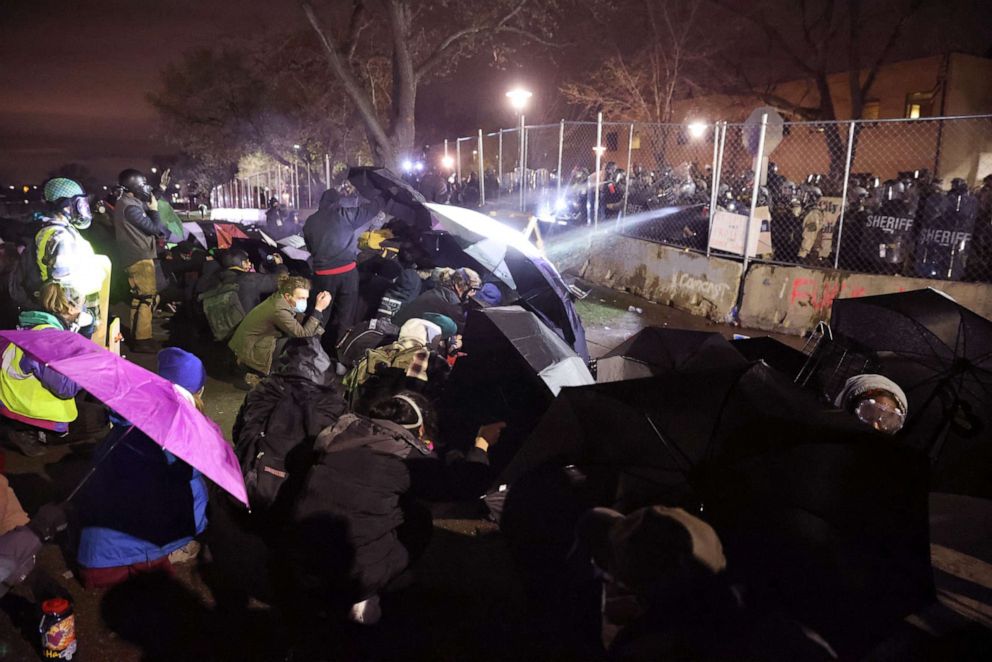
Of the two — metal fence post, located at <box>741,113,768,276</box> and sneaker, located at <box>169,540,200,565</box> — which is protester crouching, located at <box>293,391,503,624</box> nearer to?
sneaker, located at <box>169,540,200,565</box>

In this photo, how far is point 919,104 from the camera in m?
24.1

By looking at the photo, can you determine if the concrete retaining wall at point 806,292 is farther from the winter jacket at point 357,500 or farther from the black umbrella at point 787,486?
the winter jacket at point 357,500

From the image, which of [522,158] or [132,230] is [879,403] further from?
[522,158]

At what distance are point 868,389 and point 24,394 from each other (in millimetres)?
5589

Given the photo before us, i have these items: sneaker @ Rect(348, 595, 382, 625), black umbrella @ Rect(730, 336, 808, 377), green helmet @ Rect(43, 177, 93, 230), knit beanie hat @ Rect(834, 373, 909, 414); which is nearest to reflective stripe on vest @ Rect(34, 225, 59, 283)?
green helmet @ Rect(43, 177, 93, 230)

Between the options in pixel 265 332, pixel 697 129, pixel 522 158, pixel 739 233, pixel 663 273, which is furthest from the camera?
pixel 522 158

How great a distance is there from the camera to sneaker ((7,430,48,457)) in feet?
15.9

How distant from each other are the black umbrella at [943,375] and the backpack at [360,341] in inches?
161

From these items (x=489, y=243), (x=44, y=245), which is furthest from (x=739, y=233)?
(x=44, y=245)

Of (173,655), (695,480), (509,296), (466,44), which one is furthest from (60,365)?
(466,44)

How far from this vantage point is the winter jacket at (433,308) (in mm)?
6504

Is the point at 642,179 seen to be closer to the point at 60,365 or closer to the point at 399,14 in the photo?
the point at 399,14

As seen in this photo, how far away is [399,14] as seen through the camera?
53.1 ft

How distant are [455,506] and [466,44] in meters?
17.3
